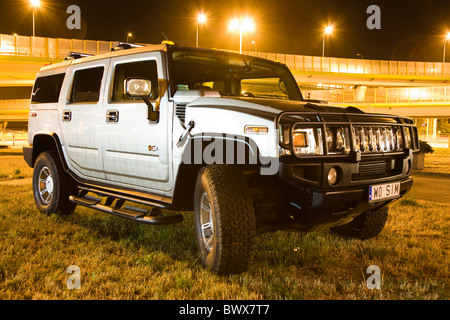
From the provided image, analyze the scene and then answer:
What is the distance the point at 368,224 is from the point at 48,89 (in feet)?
15.3

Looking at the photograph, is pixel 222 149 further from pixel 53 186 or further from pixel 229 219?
pixel 53 186

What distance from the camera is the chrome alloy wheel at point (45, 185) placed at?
20.7 ft

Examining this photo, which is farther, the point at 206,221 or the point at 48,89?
the point at 48,89

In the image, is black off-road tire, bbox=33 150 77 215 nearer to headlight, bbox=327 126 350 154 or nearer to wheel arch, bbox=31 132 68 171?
wheel arch, bbox=31 132 68 171

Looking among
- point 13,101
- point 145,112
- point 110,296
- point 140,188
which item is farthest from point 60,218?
point 13,101

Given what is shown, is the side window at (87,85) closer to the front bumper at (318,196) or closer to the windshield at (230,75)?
the windshield at (230,75)

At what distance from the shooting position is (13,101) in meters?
38.2

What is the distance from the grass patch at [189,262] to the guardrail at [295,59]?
22567 millimetres

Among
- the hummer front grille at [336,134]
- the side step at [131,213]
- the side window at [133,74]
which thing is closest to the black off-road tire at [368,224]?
the hummer front grille at [336,134]

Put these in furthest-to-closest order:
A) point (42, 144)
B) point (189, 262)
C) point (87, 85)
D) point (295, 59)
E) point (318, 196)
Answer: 1. point (295, 59)
2. point (42, 144)
3. point (87, 85)
4. point (189, 262)
5. point (318, 196)

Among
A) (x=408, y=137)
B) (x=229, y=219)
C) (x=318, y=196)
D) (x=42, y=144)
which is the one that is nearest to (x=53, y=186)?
(x=42, y=144)

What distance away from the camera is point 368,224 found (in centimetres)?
520

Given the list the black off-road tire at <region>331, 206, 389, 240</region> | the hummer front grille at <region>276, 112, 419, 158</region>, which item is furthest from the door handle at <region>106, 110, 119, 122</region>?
the black off-road tire at <region>331, 206, 389, 240</region>
